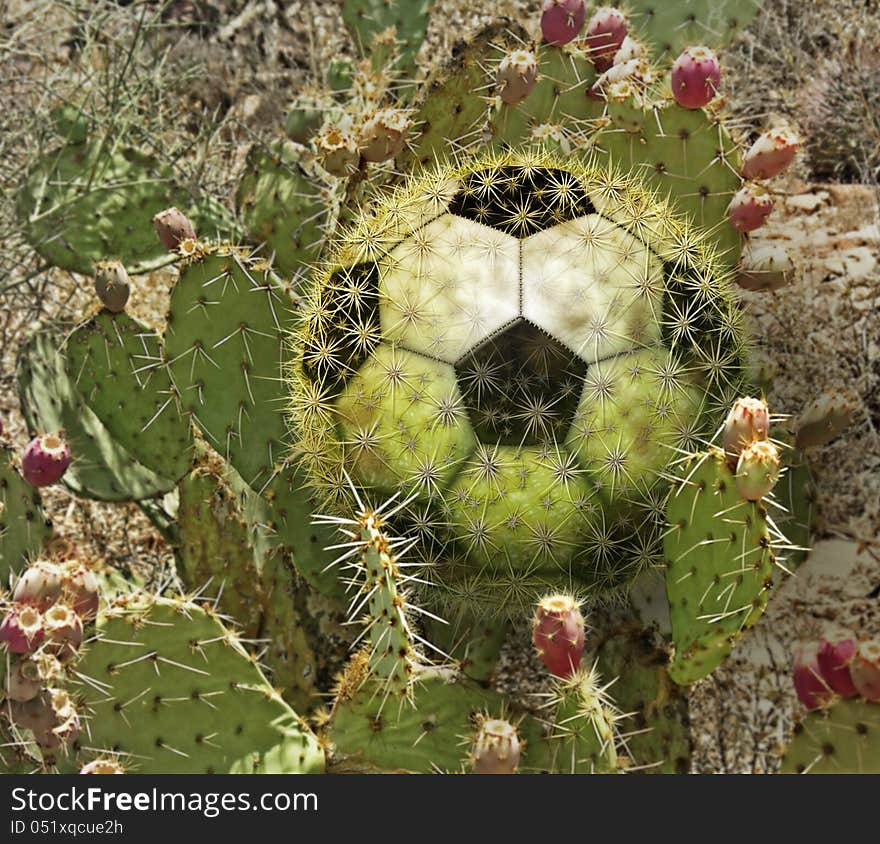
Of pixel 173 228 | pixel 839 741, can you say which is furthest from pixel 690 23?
pixel 839 741

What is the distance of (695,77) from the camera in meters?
1.87

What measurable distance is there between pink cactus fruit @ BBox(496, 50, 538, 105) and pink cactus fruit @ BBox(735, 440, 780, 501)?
88 centimetres

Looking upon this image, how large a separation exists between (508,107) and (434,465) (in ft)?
2.75

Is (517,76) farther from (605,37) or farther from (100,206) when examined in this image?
(100,206)

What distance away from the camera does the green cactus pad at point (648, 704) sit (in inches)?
70.9

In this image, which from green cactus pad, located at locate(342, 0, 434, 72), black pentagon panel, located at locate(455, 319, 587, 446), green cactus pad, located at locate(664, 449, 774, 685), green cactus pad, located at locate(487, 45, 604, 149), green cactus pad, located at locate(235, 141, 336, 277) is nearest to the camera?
green cactus pad, located at locate(664, 449, 774, 685)

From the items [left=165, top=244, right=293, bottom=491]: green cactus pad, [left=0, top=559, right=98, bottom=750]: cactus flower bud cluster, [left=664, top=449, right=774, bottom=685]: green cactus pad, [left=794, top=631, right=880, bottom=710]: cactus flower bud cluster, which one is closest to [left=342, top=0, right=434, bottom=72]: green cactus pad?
[left=165, top=244, right=293, bottom=491]: green cactus pad

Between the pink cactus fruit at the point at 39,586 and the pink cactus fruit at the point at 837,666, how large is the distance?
1.22 m

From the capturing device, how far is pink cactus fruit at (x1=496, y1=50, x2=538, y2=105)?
1.91 meters

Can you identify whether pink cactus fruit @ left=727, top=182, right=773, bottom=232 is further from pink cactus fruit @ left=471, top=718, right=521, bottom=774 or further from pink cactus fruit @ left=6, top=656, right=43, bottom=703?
pink cactus fruit @ left=6, top=656, right=43, bottom=703

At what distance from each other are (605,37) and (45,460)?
1.40 meters

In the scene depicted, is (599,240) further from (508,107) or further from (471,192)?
(508,107)

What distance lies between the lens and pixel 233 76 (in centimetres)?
317

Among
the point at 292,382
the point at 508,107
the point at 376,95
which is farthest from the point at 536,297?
the point at 376,95
